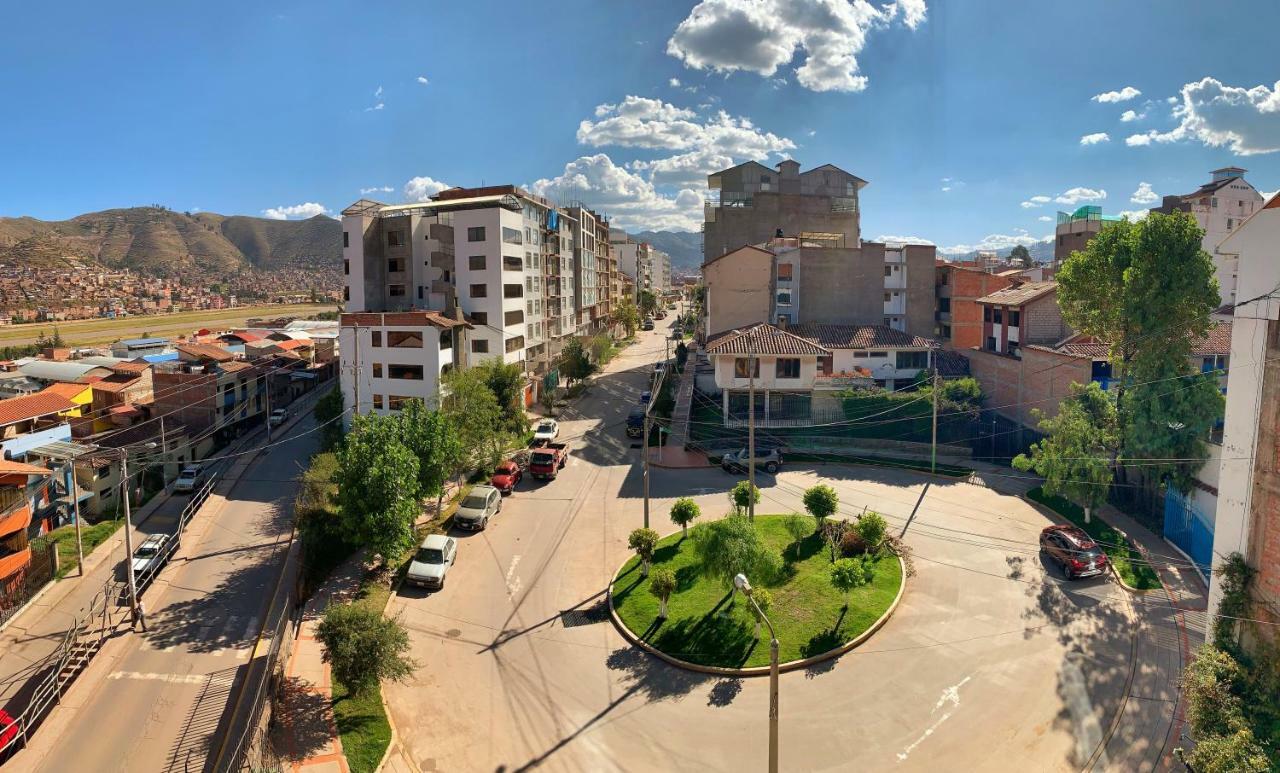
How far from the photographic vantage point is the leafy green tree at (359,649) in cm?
1441

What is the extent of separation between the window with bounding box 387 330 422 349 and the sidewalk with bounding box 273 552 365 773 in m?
19.8

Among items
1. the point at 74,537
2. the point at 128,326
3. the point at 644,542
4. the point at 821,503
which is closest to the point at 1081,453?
the point at 821,503

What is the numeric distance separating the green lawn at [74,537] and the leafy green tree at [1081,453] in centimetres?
3565

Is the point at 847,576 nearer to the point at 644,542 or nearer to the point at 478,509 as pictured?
the point at 644,542

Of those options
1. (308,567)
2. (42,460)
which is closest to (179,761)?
(308,567)

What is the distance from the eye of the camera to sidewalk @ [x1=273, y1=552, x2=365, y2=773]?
43.1ft

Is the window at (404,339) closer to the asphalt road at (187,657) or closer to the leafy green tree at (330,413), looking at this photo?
the leafy green tree at (330,413)

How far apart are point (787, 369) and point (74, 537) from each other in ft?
112

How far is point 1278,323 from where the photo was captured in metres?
12.5

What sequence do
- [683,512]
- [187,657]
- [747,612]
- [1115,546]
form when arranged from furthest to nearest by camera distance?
[683,512] → [1115,546] → [747,612] → [187,657]

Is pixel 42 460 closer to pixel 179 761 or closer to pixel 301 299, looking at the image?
pixel 179 761

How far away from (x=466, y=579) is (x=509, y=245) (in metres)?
28.1

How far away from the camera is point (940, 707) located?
579 inches

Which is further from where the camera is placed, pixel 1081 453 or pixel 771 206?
pixel 771 206
